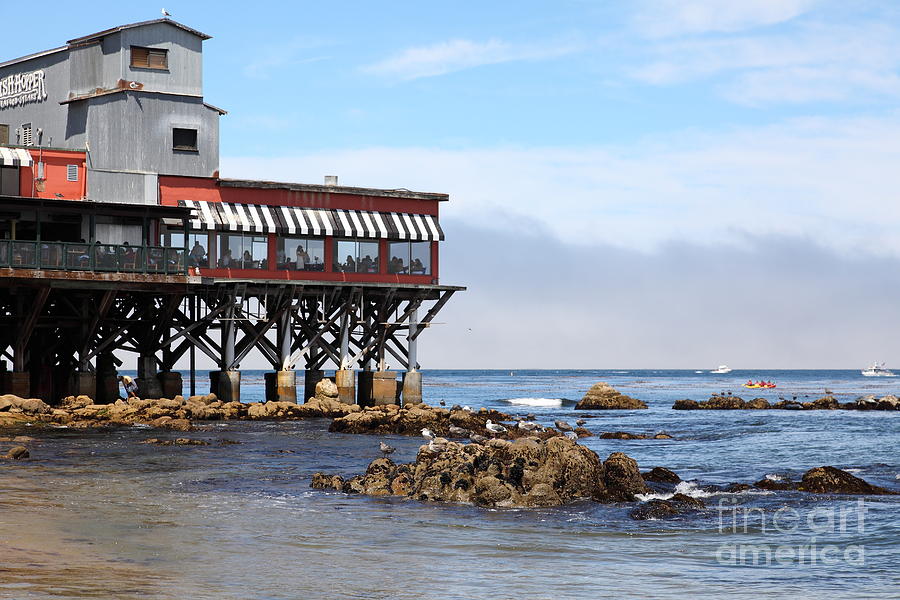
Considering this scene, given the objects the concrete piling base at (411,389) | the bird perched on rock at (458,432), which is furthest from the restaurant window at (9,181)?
the bird perched on rock at (458,432)

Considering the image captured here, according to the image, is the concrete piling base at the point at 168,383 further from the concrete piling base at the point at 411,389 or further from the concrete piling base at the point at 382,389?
the concrete piling base at the point at 411,389

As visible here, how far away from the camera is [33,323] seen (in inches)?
1610

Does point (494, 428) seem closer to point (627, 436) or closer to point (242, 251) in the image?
point (627, 436)

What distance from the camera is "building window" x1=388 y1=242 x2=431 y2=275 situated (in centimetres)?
4928

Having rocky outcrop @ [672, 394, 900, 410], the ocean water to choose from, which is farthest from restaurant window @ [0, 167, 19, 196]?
rocky outcrop @ [672, 394, 900, 410]

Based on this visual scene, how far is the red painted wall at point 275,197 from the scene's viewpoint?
46219 millimetres

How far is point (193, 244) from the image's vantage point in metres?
45.4

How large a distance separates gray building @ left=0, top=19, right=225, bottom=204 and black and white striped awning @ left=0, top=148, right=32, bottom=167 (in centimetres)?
228

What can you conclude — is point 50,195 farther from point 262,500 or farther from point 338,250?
point 262,500

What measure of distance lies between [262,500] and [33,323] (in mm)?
20666

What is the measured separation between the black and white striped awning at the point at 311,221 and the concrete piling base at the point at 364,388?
5.99 meters

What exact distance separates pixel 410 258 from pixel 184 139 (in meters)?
10.3

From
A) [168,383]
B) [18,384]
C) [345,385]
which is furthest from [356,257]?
[18,384]

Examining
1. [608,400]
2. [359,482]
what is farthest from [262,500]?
[608,400]
